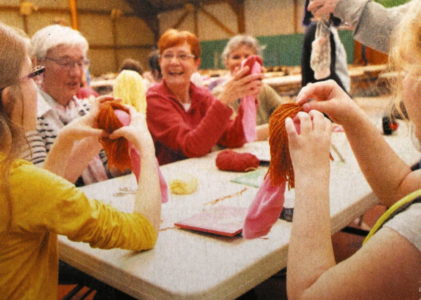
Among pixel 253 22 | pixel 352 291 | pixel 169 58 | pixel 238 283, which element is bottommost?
pixel 238 283

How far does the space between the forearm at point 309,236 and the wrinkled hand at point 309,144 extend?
0.01 m

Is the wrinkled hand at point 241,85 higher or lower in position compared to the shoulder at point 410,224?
higher

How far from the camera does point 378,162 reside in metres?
1.17

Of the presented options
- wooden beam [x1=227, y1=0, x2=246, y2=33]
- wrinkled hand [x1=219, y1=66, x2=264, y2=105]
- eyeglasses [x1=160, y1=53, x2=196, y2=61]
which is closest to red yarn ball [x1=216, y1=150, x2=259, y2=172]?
wrinkled hand [x1=219, y1=66, x2=264, y2=105]

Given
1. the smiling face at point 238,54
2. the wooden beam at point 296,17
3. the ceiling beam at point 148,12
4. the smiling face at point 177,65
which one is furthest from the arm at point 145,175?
the ceiling beam at point 148,12

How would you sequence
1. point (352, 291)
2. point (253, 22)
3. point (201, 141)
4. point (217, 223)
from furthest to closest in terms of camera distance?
point (253, 22) → point (201, 141) → point (217, 223) → point (352, 291)

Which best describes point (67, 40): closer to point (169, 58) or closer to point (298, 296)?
point (169, 58)

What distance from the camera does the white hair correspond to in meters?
2.02

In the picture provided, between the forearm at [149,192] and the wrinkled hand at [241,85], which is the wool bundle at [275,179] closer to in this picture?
the forearm at [149,192]

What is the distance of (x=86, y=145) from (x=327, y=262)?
112 centimetres

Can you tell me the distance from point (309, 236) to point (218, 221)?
48cm

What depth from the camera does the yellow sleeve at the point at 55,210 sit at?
0.91 metres

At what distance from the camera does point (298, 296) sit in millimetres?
771

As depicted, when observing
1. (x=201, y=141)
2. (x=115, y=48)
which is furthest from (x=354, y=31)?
(x=115, y=48)
